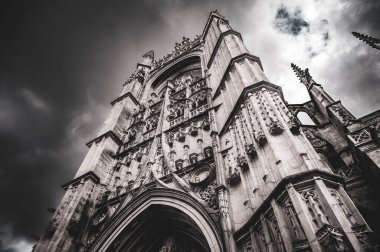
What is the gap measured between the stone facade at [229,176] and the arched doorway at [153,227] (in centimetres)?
3

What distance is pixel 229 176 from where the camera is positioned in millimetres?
6270

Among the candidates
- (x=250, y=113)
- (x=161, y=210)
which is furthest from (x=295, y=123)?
(x=161, y=210)

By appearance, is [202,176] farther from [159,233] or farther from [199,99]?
[199,99]

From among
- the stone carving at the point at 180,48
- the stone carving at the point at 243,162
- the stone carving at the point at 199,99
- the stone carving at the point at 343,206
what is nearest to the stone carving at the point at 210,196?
the stone carving at the point at 243,162

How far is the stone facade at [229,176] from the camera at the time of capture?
12.6ft

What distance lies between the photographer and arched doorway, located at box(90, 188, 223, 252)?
22.6 ft

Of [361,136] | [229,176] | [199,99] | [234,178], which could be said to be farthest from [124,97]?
[361,136]

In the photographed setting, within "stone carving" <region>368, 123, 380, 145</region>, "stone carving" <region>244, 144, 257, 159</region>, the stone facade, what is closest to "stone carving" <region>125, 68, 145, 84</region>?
the stone facade

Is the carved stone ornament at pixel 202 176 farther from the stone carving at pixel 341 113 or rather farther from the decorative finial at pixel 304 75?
the decorative finial at pixel 304 75

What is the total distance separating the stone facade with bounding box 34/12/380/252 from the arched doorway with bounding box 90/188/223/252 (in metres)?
0.03

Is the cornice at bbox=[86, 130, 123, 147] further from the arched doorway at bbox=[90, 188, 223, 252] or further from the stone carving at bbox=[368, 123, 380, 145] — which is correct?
the stone carving at bbox=[368, 123, 380, 145]

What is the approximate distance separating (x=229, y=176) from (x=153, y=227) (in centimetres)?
304

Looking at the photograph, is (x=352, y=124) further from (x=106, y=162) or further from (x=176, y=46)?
(x=176, y=46)

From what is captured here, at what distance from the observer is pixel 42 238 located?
25.3ft
